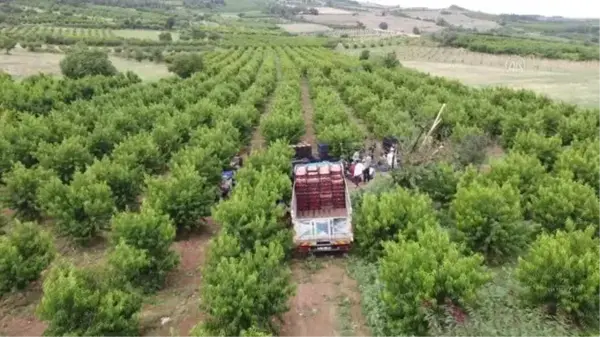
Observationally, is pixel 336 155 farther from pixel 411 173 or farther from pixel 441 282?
pixel 441 282

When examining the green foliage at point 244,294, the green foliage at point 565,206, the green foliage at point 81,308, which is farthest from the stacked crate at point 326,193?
the green foliage at point 81,308

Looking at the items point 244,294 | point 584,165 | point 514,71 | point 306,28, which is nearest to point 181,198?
point 244,294

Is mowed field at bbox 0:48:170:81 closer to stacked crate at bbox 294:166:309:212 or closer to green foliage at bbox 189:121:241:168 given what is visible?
green foliage at bbox 189:121:241:168

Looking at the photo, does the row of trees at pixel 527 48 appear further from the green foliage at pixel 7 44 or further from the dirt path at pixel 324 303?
the green foliage at pixel 7 44

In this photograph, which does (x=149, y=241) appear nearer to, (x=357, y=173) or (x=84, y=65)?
(x=357, y=173)

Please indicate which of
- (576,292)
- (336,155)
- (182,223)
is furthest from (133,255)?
(336,155)


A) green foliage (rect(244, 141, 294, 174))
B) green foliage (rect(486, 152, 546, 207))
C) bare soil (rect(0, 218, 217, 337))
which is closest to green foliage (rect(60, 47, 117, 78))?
green foliage (rect(244, 141, 294, 174))
